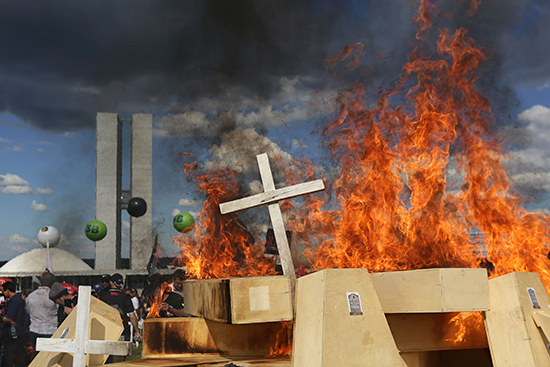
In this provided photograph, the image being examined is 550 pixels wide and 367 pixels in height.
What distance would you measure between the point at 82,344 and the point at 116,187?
23.2 meters

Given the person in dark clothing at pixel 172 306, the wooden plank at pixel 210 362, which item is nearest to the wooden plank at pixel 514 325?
the wooden plank at pixel 210 362

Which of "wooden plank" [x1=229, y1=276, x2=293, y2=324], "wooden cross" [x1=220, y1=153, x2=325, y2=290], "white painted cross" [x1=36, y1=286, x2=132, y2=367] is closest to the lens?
"wooden plank" [x1=229, y1=276, x2=293, y2=324]

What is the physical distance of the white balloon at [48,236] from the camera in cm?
2287

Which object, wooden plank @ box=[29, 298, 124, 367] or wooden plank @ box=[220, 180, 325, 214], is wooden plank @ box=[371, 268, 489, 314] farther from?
wooden plank @ box=[29, 298, 124, 367]

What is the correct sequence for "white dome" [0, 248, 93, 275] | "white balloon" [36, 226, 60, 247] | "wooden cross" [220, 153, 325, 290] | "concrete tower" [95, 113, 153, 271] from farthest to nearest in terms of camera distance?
"white dome" [0, 248, 93, 275], "concrete tower" [95, 113, 153, 271], "white balloon" [36, 226, 60, 247], "wooden cross" [220, 153, 325, 290]

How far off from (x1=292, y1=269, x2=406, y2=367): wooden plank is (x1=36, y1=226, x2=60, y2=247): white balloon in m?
21.9

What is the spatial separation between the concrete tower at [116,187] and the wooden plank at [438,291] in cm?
2413

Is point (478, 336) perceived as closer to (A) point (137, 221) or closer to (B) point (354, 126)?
(B) point (354, 126)

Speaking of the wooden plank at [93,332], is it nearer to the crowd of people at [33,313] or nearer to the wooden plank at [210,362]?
the wooden plank at [210,362]

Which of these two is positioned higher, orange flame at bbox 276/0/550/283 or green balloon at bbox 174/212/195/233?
green balloon at bbox 174/212/195/233

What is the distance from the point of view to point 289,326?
5398 millimetres

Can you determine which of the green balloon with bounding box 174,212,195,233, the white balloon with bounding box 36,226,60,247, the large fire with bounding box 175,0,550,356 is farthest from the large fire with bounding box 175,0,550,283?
Answer: the white balloon with bounding box 36,226,60,247

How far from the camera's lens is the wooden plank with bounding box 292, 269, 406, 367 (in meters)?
3.56

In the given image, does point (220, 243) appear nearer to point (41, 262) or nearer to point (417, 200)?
point (417, 200)
